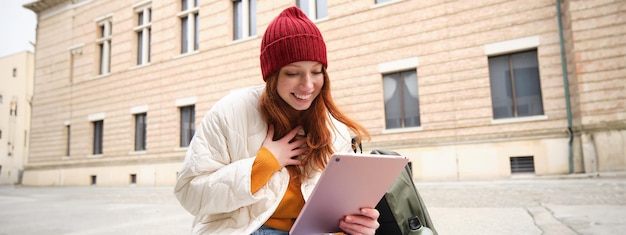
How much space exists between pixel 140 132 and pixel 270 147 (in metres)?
15.7

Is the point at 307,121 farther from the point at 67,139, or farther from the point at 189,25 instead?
the point at 67,139

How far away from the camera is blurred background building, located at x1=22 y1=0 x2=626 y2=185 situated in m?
8.05

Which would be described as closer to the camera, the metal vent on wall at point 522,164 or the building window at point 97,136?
the metal vent on wall at point 522,164

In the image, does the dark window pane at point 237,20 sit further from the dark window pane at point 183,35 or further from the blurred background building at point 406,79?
the dark window pane at point 183,35

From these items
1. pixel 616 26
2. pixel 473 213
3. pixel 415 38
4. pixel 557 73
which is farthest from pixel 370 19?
pixel 473 213

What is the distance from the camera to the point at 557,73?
338 inches

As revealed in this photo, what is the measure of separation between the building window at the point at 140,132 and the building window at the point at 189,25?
3.34m

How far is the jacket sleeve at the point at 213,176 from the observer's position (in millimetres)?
1340

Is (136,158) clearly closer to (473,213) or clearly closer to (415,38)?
(415,38)

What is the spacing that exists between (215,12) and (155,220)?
10.8 meters

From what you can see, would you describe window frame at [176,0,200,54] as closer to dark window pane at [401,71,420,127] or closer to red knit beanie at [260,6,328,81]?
dark window pane at [401,71,420,127]

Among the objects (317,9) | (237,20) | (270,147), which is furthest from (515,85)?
(237,20)

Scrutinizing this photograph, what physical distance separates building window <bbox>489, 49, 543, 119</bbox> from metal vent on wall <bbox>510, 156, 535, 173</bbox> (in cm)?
110

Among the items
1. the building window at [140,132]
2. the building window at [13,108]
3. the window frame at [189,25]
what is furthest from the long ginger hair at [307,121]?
the building window at [13,108]
